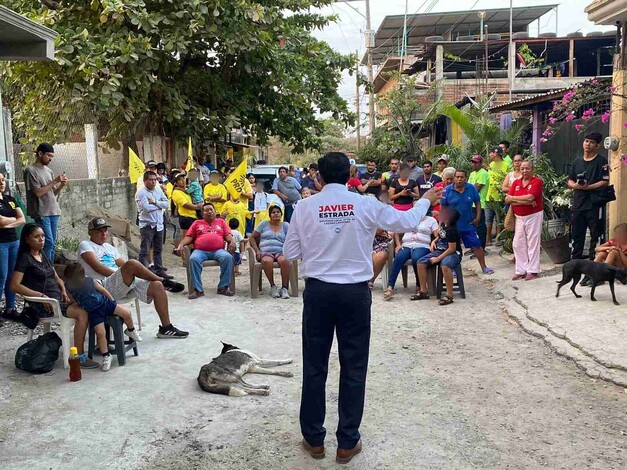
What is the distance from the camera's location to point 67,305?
5941 millimetres

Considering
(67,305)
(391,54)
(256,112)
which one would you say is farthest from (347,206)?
(391,54)

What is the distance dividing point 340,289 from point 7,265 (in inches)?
186

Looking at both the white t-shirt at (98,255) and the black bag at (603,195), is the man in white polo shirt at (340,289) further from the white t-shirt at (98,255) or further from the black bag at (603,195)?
the black bag at (603,195)

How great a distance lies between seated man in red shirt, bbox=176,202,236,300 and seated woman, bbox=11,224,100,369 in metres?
2.57

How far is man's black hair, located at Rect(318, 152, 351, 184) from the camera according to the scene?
4.00 metres

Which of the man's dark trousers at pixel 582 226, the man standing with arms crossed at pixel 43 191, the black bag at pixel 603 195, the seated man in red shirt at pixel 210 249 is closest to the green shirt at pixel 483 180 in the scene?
the man's dark trousers at pixel 582 226

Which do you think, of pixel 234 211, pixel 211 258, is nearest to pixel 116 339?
pixel 211 258

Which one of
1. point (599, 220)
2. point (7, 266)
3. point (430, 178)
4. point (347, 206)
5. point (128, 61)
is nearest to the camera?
point (347, 206)

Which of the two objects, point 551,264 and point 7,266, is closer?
point 7,266

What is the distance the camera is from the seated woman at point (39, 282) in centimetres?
568

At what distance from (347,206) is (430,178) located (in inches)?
302

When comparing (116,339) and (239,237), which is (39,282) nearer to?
(116,339)

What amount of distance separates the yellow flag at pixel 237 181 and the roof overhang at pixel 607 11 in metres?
6.15

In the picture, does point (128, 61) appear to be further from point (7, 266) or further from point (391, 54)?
point (391, 54)
